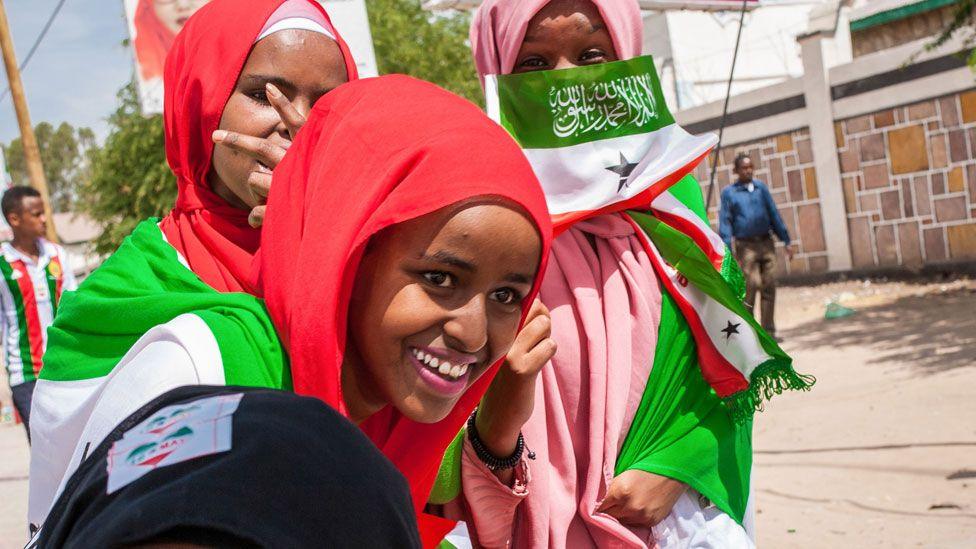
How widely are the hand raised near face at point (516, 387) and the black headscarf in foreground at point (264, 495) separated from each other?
1040 mm

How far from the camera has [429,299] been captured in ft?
4.79

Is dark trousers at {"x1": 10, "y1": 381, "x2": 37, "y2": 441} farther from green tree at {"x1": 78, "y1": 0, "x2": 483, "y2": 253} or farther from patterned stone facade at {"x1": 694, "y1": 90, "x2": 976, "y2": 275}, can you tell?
patterned stone facade at {"x1": 694, "y1": 90, "x2": 976, "y2": 275}

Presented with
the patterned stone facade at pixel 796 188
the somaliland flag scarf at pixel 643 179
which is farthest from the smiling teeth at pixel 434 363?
the patterned stone facade at pixel 796 188

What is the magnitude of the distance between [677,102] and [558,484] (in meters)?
20.4

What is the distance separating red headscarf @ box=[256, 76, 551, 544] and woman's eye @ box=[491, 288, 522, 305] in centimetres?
7

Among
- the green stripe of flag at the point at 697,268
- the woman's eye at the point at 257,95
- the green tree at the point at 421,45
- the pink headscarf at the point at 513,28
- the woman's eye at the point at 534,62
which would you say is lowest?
the green stripe of flag at the point at 697,268

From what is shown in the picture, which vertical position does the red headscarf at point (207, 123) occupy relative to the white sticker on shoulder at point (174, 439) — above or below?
above

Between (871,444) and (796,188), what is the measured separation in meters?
8.20

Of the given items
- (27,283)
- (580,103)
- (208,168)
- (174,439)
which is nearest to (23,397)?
(27,283)

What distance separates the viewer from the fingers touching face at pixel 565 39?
231 centimetres

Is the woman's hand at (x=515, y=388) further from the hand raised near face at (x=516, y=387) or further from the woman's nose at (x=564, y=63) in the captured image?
the woman's nose at (x=564, y=63)

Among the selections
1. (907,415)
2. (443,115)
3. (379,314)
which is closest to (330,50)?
(443,115)

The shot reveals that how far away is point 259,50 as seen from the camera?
74.9 inches

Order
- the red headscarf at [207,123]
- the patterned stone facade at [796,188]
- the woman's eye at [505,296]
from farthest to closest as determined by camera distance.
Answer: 1. the patterned stone facade at [796,188]
2. the red headscarf at [207,123]
3. the woman's eye at [505,296]
